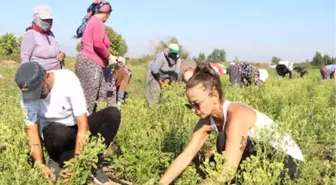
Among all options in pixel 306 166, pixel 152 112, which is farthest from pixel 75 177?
pixel 152 112

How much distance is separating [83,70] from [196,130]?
2.28 m

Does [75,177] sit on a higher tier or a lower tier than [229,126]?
lower

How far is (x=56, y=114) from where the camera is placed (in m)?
3.49

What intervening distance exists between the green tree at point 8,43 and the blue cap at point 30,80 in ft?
122

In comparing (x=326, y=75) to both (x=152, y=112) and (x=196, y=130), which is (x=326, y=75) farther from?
(x=196, y=130)

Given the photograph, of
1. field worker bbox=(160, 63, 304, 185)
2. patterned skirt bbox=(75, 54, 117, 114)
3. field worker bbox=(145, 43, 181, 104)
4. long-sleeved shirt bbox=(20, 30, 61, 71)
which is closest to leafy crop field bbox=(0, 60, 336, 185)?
field worker bbox=(160, 63, 304, 185)

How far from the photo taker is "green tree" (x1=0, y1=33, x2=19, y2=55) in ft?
127

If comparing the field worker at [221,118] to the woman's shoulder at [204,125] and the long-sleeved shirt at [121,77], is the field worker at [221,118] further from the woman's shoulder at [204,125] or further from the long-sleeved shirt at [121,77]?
the long-sleeved shirt at [121,77]

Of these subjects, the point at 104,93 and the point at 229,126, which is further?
the point at 104,93

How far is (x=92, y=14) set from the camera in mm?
5055

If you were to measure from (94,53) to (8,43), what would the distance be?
36.6 metres

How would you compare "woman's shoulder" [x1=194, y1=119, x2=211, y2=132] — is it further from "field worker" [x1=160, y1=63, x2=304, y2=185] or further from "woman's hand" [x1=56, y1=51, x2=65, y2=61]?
"woman's hand" [x1=56, y1=51, x2=65, y2=61]

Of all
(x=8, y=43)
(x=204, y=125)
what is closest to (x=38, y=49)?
(x=204, y=125)

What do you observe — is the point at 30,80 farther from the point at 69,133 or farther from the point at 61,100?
the point at 69,133
